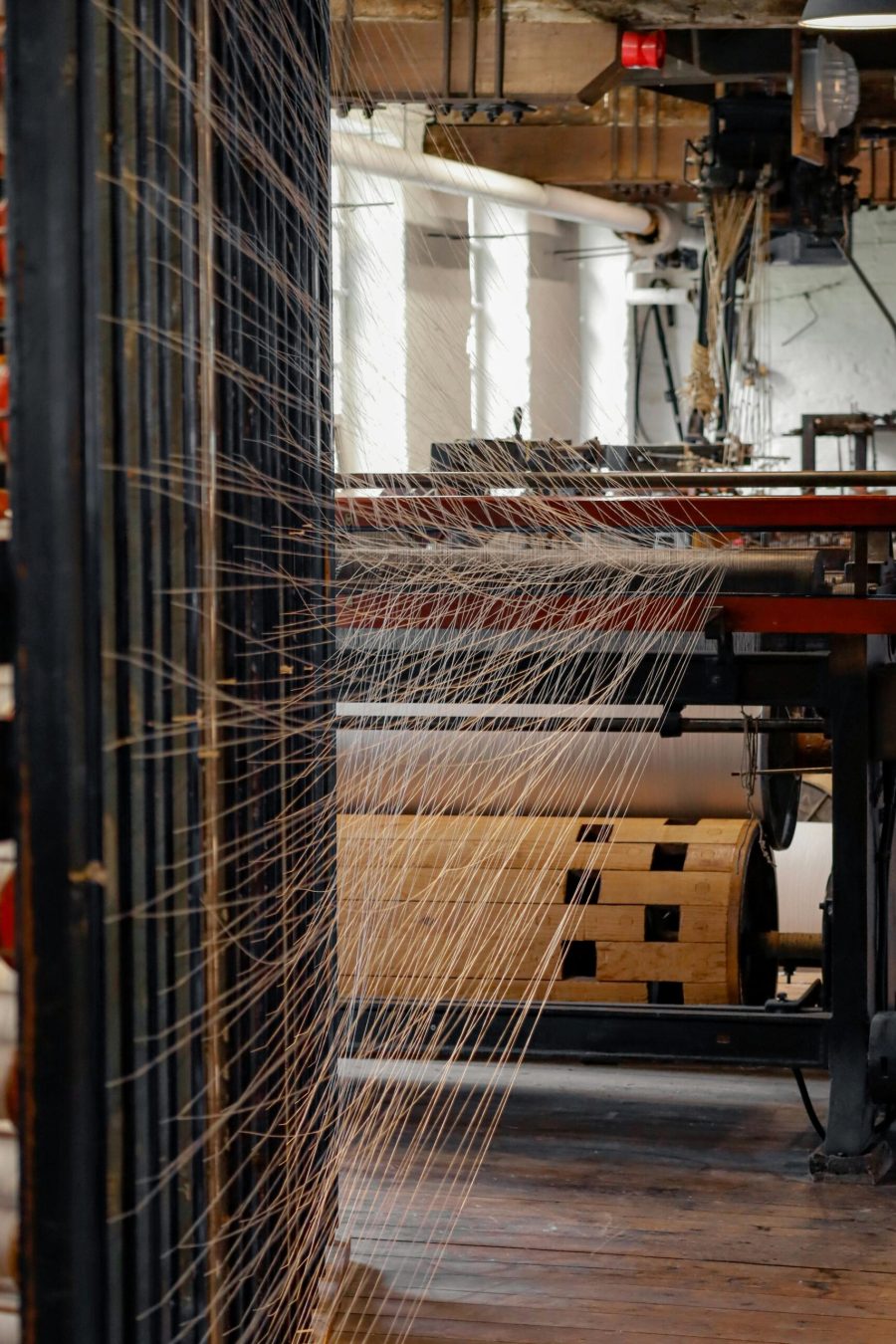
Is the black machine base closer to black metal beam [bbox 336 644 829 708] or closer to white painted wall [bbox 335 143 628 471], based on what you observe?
black metal beam [bbox 336 644 829 708]

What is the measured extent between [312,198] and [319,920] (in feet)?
3.36

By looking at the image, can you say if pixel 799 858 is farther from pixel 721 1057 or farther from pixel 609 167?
pixel 609 167

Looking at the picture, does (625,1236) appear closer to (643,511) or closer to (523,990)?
(523,990)

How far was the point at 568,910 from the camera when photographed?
364 cm

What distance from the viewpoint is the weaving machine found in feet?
9.64

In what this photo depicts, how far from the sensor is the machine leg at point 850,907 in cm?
319

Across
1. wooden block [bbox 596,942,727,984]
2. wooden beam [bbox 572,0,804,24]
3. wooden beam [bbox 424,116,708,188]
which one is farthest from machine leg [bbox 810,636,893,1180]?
wooden beam [bbox 424,116,708,188]

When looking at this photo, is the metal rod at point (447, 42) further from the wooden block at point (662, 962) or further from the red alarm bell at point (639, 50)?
the wooden block at point (662, 962)

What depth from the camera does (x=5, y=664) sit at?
1.45 metres

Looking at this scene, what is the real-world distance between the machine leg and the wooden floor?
0.48 feet

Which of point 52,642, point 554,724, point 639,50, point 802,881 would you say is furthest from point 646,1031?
point 639,50

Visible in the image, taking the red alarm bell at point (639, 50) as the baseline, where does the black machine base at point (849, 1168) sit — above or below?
below

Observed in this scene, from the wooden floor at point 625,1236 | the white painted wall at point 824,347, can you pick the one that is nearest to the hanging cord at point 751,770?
the wooden floor at point 625,1236

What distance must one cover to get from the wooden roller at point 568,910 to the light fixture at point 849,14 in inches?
81.1
